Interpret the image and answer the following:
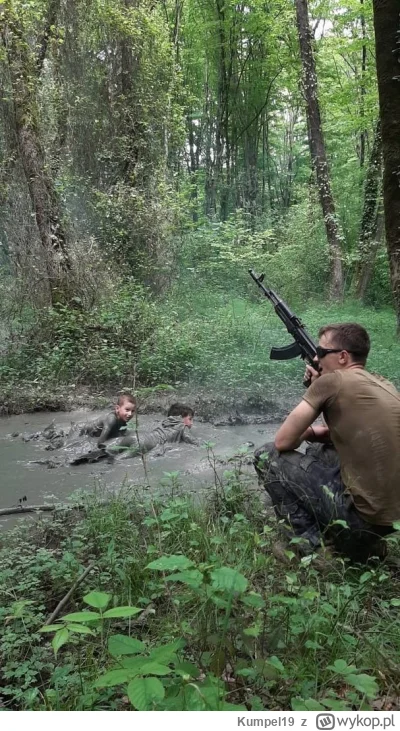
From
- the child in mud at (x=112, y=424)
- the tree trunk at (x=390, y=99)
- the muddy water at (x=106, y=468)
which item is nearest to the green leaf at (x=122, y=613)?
the muddy water at (x=106, y=468)

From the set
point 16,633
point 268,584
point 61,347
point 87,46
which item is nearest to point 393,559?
point 268,584

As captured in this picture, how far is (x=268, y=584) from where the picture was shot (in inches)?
82.2

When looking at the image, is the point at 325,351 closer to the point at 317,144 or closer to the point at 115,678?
the point at 115,678

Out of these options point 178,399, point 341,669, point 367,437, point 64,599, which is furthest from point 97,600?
point 178,399

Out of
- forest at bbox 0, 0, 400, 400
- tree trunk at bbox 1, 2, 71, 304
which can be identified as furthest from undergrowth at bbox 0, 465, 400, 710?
tree trunk at bbox 1, 2, 71, 304

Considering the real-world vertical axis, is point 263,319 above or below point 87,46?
below

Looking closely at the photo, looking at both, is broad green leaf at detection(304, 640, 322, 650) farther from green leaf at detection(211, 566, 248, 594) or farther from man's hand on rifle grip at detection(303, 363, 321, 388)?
man's hand on rifle grip at detection(303, 363, 321, 388)

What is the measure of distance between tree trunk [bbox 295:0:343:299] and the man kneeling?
6.95 m

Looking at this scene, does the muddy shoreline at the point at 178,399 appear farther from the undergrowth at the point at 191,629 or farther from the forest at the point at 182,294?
the undergrowth at the point at 191,629

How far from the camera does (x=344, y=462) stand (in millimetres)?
2354

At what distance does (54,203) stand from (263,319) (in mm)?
3868

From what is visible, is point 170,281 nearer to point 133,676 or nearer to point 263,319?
point 263,319

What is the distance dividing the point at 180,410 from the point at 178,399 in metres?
0.60

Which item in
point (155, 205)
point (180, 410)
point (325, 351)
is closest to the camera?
point (325, 351)
